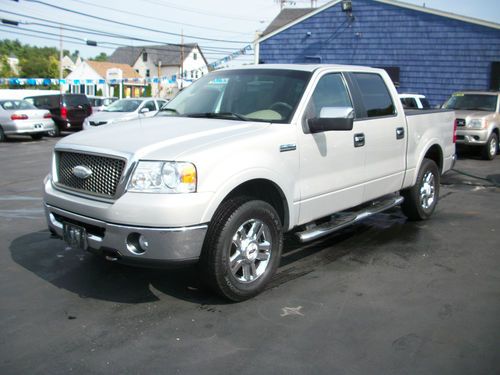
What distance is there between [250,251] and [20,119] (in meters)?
15.8

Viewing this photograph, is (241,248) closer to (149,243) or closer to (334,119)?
(149,243)

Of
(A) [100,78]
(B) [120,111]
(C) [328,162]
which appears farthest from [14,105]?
(A) [100,78]

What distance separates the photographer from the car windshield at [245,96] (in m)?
4.68

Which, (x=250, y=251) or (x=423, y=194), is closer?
(x=250, y=251)

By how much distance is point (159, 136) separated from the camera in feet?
13.3

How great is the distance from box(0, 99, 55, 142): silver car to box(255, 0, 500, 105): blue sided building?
11236 millimetres

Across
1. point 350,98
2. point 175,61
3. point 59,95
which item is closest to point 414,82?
point 59,95

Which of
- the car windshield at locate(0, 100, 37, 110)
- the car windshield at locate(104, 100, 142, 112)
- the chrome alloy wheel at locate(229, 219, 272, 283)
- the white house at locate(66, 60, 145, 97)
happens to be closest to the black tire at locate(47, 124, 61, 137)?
the car windshield at locate(0, 100, 37, 110)

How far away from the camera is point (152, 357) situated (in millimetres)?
3238

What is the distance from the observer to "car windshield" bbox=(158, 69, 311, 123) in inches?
184

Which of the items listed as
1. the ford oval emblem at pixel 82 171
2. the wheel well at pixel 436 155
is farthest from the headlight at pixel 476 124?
the ford oval emblem at pixel 82 171

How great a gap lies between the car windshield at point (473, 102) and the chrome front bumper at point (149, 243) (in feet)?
42.6

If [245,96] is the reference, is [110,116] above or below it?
below

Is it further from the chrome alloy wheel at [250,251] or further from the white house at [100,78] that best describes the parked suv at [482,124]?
the white house at [100,78]
